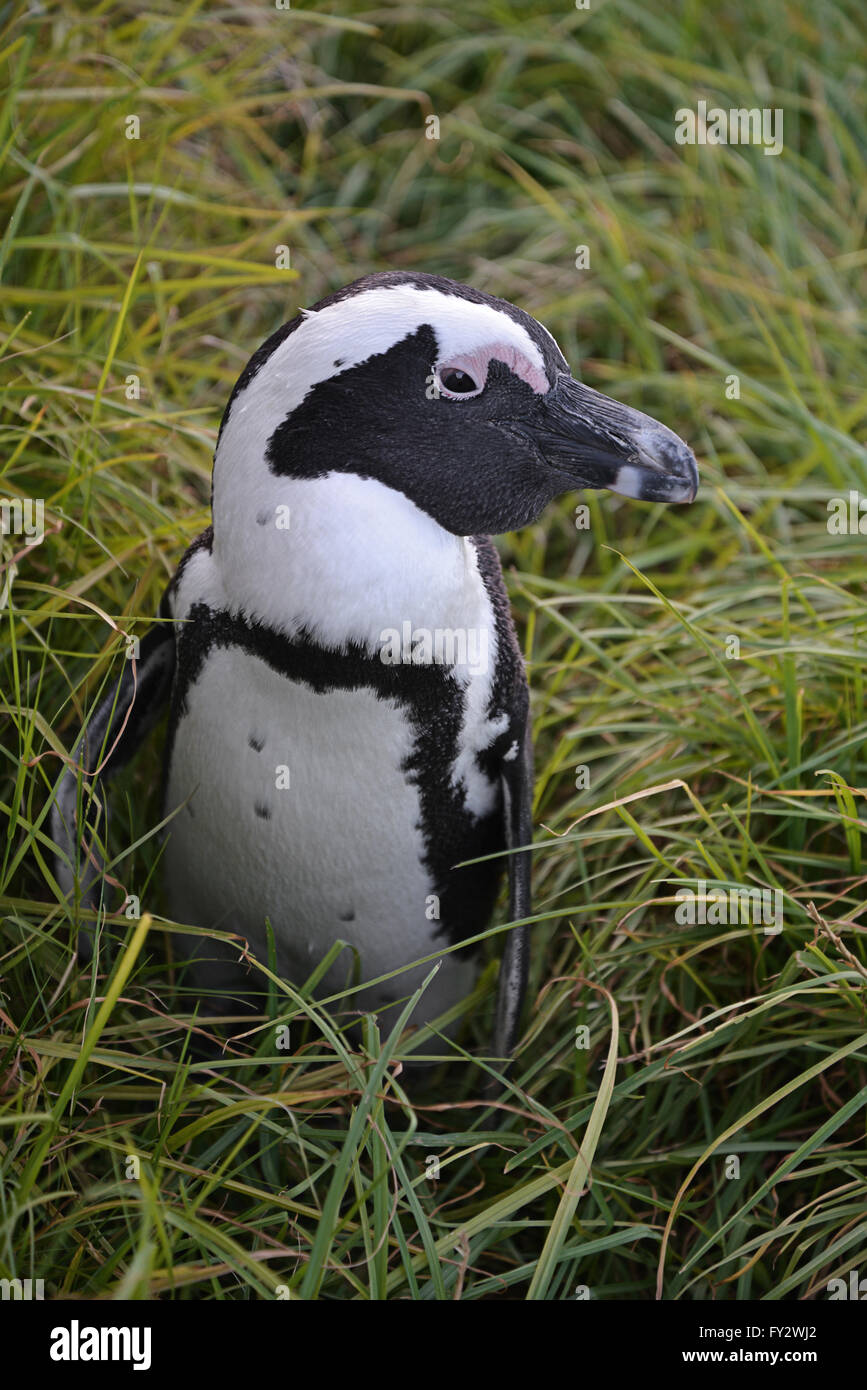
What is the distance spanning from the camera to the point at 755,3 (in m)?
3.97

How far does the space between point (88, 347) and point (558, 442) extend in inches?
41.5

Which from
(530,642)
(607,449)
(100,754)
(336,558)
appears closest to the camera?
(336,558)

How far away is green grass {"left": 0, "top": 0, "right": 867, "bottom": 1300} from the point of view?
1768 millimetres

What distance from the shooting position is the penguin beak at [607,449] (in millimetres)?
1820

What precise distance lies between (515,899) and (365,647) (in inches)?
20.3

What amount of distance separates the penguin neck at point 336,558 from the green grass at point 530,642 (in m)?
0.35

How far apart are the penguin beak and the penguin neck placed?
197 mm

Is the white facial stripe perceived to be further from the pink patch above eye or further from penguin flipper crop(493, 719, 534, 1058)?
penguin flipper crop(493, 719, 534, 1058)

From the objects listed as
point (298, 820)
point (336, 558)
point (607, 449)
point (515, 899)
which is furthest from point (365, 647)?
point (515, 899)

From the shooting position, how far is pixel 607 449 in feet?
6.00

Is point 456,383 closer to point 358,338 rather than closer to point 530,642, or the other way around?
point 358,338

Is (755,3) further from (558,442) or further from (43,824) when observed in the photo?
(43,824)
